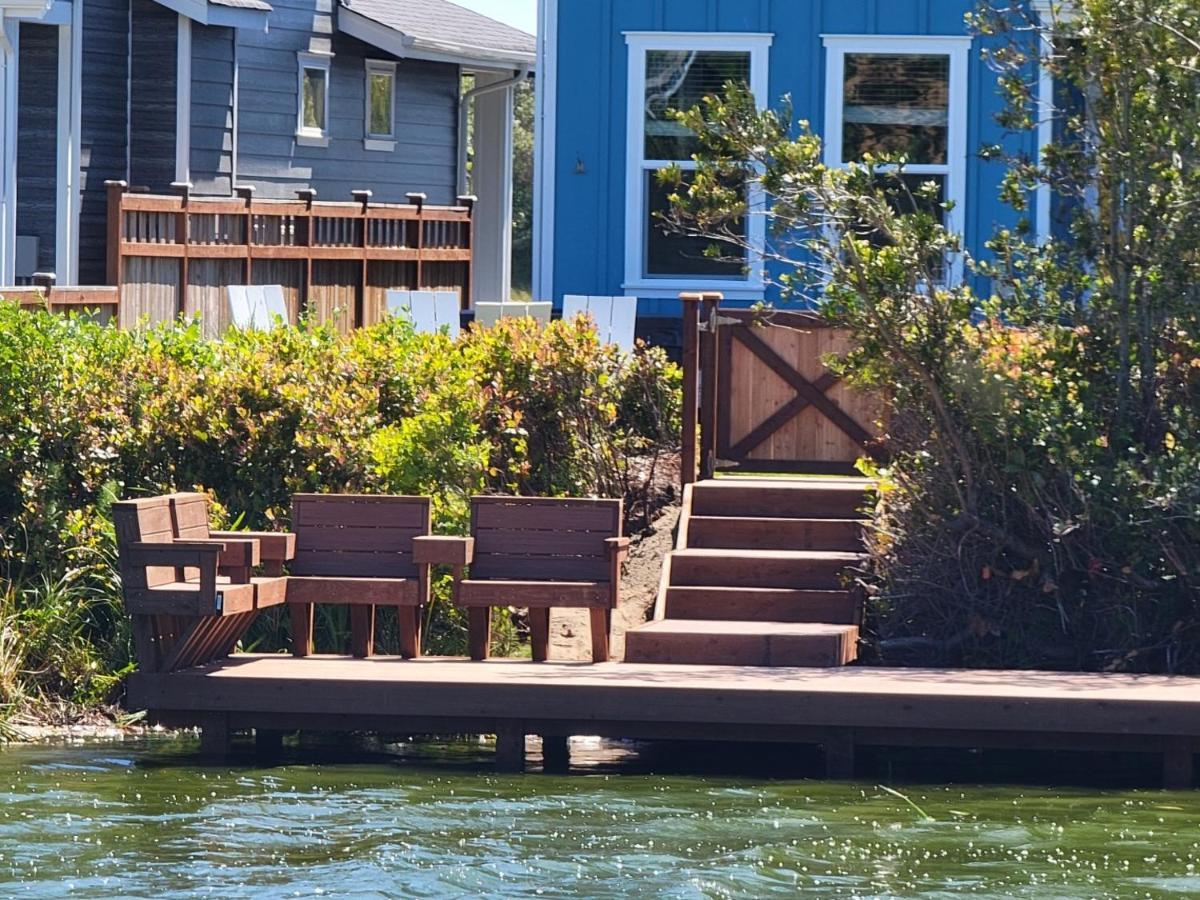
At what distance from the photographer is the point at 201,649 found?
1085 cm

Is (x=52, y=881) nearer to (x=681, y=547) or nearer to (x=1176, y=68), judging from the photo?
(x=681, y=547)

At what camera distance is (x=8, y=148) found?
18734 millimetres

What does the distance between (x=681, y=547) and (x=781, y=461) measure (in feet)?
5.41

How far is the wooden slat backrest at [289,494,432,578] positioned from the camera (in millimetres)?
11312

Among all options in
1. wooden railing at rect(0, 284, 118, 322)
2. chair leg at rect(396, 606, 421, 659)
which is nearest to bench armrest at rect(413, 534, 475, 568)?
chair leg at rect(396, 606, 421, 659)

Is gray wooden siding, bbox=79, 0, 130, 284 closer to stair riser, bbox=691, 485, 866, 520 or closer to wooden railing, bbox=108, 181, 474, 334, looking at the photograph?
wooden railing, bbox=108, 181, 474, 334

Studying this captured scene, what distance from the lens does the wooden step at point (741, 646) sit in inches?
444

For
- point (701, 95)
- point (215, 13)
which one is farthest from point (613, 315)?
point (215, 13)

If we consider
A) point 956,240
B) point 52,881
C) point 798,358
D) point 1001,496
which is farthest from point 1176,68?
point 52,881

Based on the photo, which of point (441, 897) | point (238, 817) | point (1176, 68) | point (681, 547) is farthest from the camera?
point (681, 547)

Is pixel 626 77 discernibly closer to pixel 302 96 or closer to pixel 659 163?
pixel 659 163

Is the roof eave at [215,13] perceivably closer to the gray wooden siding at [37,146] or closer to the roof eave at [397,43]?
the gray wooden siding at [37,146]

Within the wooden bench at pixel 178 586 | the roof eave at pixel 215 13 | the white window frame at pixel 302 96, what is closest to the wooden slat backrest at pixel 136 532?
the wooden bench at pixel 178 586

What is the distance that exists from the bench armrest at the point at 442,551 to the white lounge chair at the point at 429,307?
5979mm
